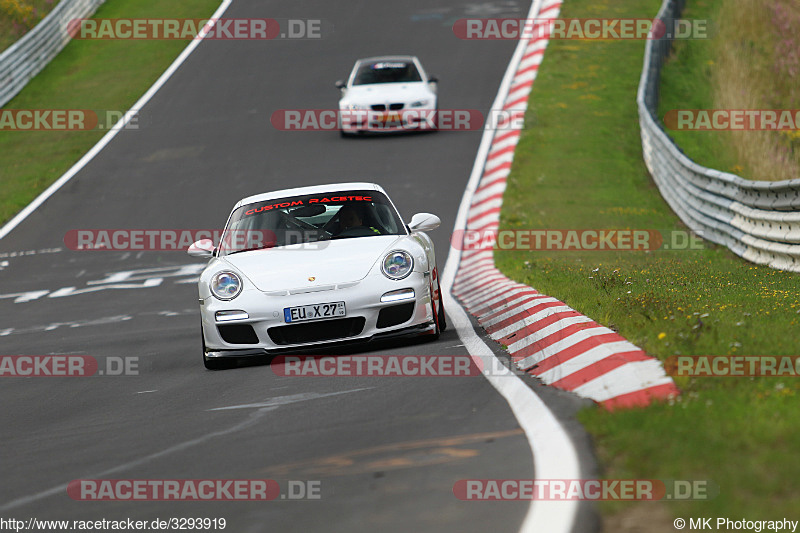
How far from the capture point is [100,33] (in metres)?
32.8

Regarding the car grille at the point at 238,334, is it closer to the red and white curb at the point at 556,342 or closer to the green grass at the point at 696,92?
the red and white curb at the point at 556,342

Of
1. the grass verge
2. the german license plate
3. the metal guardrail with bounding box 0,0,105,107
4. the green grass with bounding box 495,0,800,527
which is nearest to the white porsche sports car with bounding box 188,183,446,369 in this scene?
the german license plate

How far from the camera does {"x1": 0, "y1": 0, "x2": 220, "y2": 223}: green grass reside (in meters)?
22.6

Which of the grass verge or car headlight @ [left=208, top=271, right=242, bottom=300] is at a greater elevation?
car headlight @ [left=208, top=271, right=242, bottom=300]

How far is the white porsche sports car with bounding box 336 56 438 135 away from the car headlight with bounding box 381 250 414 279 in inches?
546

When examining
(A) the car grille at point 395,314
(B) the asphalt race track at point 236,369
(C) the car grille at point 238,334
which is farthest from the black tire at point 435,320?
(C) the car grille at point 238,334

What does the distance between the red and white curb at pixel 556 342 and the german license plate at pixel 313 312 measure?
1279 mm

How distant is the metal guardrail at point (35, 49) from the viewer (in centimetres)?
2725

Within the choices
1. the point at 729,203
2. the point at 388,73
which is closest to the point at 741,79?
the point at 388,73

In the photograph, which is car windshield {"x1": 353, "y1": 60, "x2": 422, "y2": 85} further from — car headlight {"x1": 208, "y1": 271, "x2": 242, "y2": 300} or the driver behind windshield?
car headlight {"x1": 208, "y1": 271, "x2": 242, "y2": 300}

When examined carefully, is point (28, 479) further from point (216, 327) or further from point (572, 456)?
point (216, 327)

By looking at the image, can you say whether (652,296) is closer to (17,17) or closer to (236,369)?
(236,369)

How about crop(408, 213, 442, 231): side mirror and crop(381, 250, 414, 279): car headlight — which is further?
crop(408, 213, 442, 231): side mirror

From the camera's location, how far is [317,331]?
8781 millimetres
